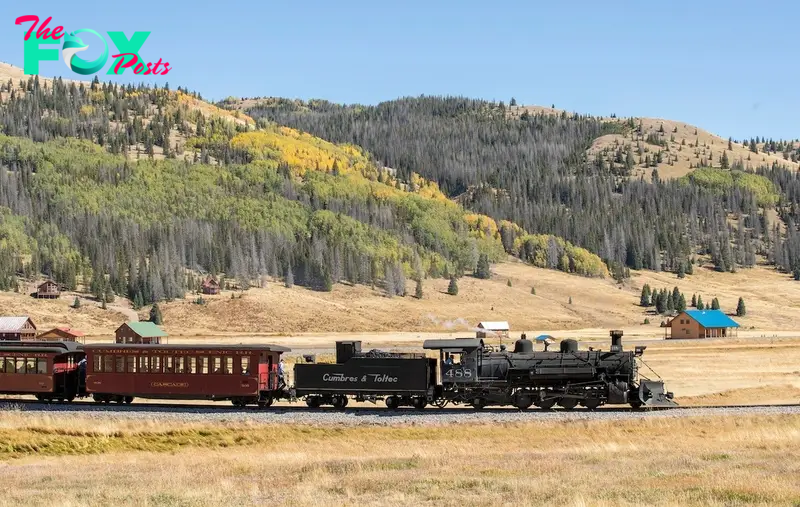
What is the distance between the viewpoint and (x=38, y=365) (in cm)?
4422

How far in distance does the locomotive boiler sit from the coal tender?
1.23 meters

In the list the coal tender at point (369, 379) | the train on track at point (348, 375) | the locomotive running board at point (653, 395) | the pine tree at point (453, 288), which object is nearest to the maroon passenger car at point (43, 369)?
the train on track at point (348, 375)

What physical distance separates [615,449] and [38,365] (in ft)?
93.6

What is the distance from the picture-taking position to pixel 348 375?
4119 cm

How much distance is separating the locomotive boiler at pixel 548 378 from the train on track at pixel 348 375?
4 centimetres

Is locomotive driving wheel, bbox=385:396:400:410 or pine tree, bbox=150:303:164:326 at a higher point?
pine tree, bbox=150:303:164:326

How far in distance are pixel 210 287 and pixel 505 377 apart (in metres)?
102

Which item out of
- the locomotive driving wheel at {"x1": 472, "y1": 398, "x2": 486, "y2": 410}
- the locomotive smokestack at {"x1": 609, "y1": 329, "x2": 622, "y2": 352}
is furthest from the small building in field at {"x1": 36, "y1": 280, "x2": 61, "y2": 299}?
the locomotive smokestack at {"x1": 609, "y1": 329, "x2": 622, "y2": 352}

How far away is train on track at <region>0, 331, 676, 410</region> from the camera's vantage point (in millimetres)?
39562

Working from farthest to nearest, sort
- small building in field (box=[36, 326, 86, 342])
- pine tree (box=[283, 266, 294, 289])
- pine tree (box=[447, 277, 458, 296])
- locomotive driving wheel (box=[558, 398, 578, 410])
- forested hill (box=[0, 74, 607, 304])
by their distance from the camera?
1. pine tree (box=[447, 277, 458, 296])
2. pine tree (box=[283, 266, 294, 289])
3. forested hill (box=[0, 74, 607, 304])
4. small building in field (box=[36, 326, 86, 342])
5. locomotive driving wheel (box=[558, 398, 578, 410])

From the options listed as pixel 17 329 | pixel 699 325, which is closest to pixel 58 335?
pixel 17 329

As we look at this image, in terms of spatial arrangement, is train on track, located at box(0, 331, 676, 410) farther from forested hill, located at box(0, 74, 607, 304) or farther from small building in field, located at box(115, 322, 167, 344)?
forested hill, located at box(0, 74, 607, 304)

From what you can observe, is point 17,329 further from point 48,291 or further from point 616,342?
point 616,342

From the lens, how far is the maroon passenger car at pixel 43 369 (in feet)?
145
